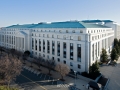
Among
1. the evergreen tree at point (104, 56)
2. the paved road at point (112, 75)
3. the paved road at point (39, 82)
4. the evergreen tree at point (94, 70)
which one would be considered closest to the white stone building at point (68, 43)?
the evergreen tree at point (104, 56)

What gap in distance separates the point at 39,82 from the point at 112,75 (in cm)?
2023

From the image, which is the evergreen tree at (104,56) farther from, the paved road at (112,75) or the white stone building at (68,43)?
the paved road at (112,75)

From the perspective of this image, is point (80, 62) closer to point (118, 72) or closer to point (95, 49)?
point (95, 49)

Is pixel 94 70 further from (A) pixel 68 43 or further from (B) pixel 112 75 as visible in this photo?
(A) pixel 68 43

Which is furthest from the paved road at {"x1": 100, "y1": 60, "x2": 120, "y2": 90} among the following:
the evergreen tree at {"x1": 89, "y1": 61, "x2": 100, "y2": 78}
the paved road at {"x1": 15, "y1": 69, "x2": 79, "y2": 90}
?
the paved road at {"x1": 15, "y1": 69, "x2": 79, "y2": 90}

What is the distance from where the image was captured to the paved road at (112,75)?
28.4 metres

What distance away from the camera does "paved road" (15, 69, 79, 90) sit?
2738 centimetres

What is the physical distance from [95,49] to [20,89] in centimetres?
2530

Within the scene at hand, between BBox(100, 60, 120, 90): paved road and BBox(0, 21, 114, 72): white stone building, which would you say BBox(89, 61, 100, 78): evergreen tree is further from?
BBox(100, 60, 120, 90): paved road

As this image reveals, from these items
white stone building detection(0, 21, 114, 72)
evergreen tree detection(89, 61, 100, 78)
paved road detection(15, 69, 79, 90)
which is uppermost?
white stone building detection(0, 21, 114, 72)

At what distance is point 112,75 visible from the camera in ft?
114

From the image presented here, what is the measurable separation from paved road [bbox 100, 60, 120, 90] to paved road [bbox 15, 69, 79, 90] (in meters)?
9.39

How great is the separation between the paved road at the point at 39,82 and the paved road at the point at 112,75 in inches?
370

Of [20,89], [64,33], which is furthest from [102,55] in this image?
[20,89]
